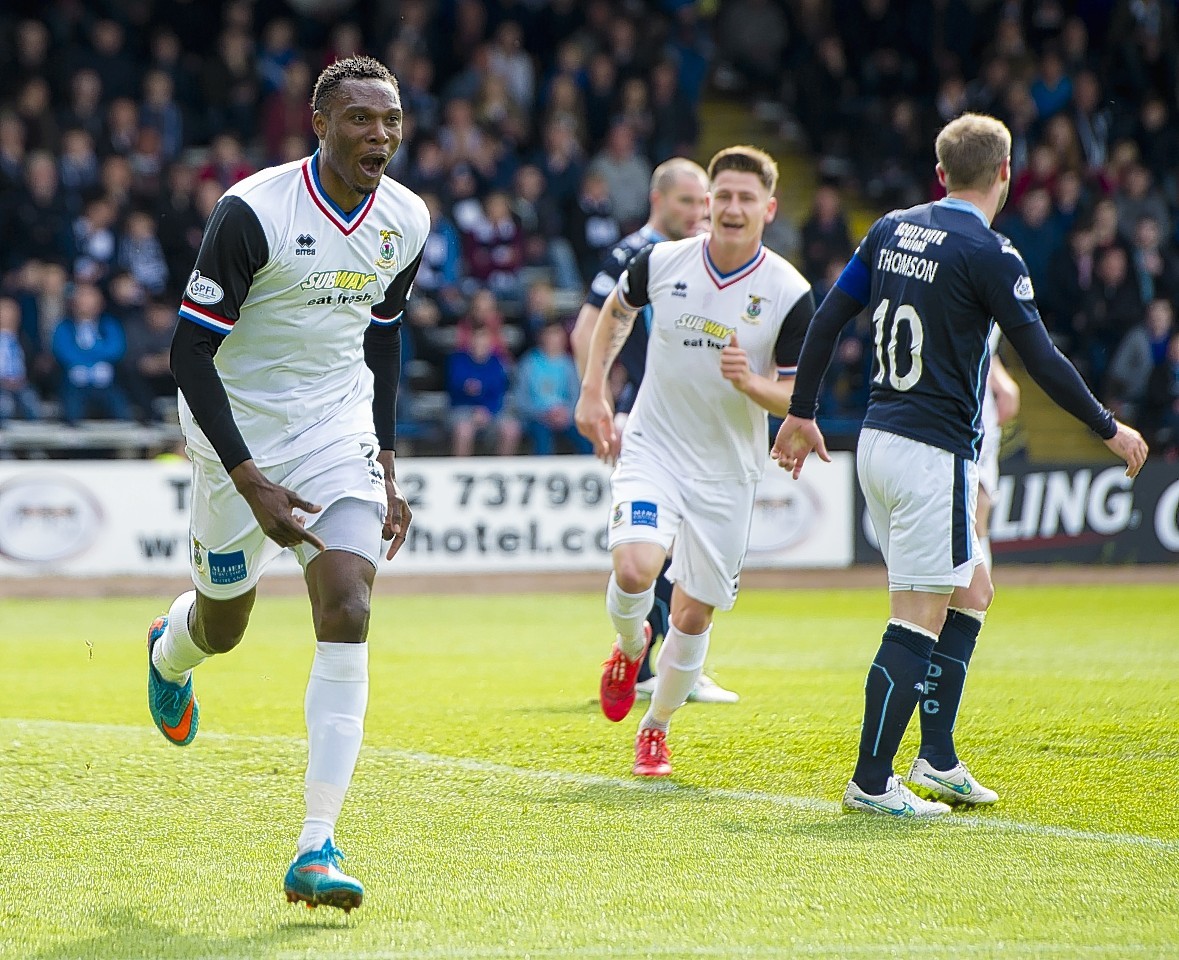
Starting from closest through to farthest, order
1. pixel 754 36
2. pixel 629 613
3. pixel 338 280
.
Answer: pixel 338 280
pixel 629 613
pixel 754 36

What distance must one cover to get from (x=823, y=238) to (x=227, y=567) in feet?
47.7

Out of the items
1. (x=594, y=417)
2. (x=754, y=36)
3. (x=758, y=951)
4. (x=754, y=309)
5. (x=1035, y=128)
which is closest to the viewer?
(x=758, y=951)

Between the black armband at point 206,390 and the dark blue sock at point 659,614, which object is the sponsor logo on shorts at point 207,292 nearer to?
the black armband at point 206,390

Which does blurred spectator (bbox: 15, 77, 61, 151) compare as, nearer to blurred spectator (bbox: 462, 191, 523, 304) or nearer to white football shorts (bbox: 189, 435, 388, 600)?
blurred spectator (bbox: 462, 191, 523, 304)

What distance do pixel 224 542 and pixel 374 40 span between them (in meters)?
16.2

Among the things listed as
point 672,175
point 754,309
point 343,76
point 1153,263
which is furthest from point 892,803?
point 1153,263

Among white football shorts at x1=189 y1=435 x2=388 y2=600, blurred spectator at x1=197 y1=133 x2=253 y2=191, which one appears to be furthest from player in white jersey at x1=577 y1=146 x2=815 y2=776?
blurred spectator at x1=197 y1=133 x2=253 y2=191

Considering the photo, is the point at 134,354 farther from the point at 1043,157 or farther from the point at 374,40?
the point at 1043,157

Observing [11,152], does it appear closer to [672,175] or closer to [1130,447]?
[672,175]

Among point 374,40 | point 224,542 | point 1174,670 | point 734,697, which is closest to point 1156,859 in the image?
point 224,542

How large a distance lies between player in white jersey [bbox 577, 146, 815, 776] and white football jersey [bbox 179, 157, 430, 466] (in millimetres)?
1751

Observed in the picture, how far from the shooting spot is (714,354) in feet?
22.3

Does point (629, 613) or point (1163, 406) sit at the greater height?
point (1163, 406)

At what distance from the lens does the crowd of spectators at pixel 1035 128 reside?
735 inches
